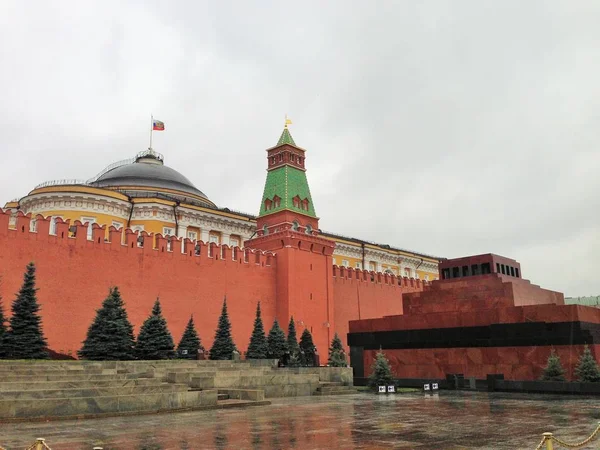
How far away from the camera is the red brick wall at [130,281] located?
19.8m

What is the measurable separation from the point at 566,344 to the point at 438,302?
5.30m

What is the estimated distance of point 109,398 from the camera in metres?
10.2

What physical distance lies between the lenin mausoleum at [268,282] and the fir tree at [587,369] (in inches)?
37.1

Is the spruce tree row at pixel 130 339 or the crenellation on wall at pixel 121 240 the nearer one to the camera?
the spruce tree row at pixel 130 339

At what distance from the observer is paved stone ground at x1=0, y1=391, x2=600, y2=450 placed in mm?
6750

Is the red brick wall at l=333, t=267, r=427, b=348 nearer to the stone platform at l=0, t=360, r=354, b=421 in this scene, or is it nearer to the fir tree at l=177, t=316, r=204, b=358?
the fir tree at l=177, t=316, r=204, b=358

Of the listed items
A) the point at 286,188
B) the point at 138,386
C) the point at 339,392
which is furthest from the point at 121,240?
the point at 138,386

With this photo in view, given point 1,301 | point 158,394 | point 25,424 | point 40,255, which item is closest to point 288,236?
point 40,255

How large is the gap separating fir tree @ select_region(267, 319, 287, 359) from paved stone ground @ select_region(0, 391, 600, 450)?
12013 millimetres

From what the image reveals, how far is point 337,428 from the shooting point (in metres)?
8.22

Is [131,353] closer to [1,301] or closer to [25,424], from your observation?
[1,301]

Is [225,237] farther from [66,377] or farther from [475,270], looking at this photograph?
[66,377]

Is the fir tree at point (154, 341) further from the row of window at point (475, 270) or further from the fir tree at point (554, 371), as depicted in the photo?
the fir tree at point (554, 371)

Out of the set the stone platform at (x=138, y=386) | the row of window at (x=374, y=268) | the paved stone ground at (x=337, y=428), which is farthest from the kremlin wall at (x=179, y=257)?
the paved stone ground at (x=337, y=428)
